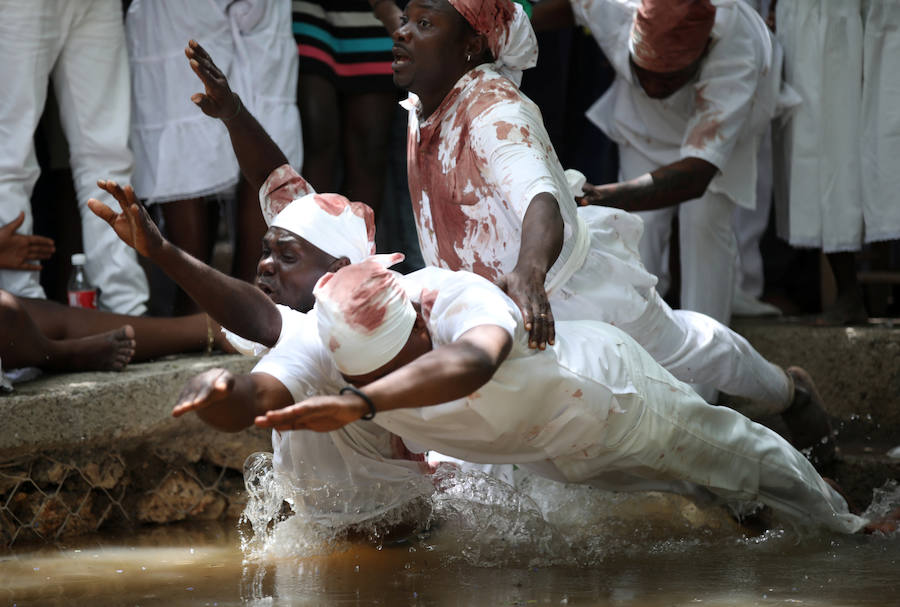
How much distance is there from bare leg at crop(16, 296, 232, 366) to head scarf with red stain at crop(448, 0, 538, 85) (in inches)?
68.6

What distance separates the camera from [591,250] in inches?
149

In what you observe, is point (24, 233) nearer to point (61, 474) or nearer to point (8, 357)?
point (8, 357)

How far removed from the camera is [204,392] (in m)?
2.57

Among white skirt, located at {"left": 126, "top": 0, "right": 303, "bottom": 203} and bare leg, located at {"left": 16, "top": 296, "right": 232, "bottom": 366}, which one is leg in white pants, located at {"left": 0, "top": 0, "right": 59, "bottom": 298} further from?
white skirt, located at {"left": 126, "top": 0, "right": 303, "bottom": 203}

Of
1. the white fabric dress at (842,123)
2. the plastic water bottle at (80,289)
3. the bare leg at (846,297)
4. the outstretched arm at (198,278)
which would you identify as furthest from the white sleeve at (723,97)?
the plastic water bottle at (80,289)

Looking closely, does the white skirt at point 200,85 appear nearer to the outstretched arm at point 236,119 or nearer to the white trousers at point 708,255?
the outstretched arm at point 236,119

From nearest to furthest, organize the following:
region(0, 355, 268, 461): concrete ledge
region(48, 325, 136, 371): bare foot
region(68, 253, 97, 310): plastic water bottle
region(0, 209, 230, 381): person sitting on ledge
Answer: region(0, 355, 268, 461): concrete ledge → region(0, 209, 230, 381): person sitting on ledge → region(48, 325, 136, 371): bare foot → region(68, 253, 97, 310): plastic water bottle

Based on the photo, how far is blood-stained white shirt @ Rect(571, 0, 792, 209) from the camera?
4.80 meters

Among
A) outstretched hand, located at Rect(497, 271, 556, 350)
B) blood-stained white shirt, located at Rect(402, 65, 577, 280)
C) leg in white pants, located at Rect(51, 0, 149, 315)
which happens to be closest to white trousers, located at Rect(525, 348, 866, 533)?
outstretched hand, located at Rect(497, 271, 556, 350)

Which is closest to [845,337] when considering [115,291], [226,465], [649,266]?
[649,266]

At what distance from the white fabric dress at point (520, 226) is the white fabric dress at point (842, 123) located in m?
1.41

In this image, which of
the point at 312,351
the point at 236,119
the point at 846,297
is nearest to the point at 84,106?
the point at 236,119

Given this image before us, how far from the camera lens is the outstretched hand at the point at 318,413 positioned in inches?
95.9

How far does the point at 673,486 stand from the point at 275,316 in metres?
1.39
